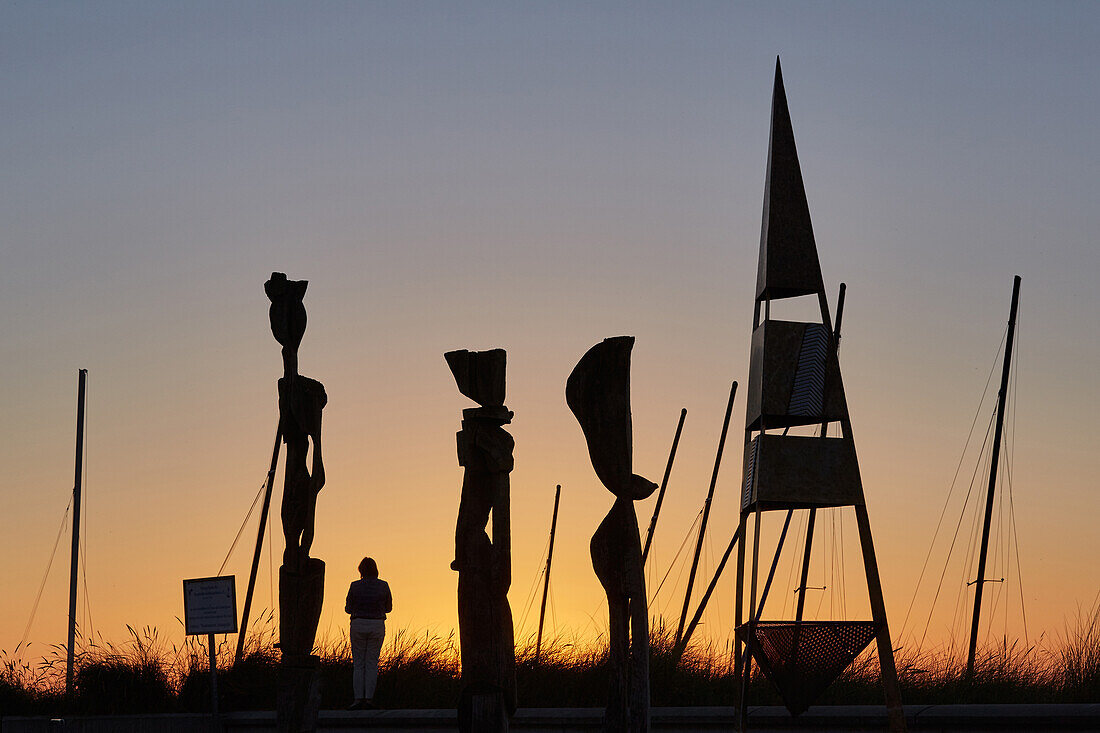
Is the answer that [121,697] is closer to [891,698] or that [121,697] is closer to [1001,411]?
[891,698]

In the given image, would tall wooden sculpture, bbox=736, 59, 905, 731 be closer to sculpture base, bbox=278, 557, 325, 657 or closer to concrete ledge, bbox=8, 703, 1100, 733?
concrete ledge, bbox=8, 703, 1100, 733

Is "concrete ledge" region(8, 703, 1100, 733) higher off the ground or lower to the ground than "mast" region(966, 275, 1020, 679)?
lower

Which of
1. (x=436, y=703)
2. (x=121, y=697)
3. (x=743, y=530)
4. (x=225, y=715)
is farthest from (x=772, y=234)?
(x=121, y=697)

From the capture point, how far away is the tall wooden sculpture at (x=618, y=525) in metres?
11.2

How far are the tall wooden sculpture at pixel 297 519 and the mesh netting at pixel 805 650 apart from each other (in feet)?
12.5

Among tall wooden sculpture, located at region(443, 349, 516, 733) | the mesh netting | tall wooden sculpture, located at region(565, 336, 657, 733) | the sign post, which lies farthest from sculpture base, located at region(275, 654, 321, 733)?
the mesh netting

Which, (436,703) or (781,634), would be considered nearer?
(781,634)

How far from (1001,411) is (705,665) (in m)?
4.94

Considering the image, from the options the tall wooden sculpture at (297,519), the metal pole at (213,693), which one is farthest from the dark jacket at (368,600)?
the tall wooden sculpture at (297,519)

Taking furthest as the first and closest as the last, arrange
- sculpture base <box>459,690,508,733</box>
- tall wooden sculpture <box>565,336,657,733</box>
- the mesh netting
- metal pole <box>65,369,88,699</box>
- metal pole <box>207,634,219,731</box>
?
metal pole <box>65,369,88,699</box> < metal pole <box>207,634,219,731</box> < the mesh netting < sculpture base <box>459,690,508,733</box> < tall wooden sculpture <box>565,336,657,733</box>

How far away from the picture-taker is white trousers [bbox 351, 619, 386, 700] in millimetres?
15883

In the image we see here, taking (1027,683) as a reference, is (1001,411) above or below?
above

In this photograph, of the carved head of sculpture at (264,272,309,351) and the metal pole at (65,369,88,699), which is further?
the metal pole at (65,369,88,699)

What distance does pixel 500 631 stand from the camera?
40.0 ft
